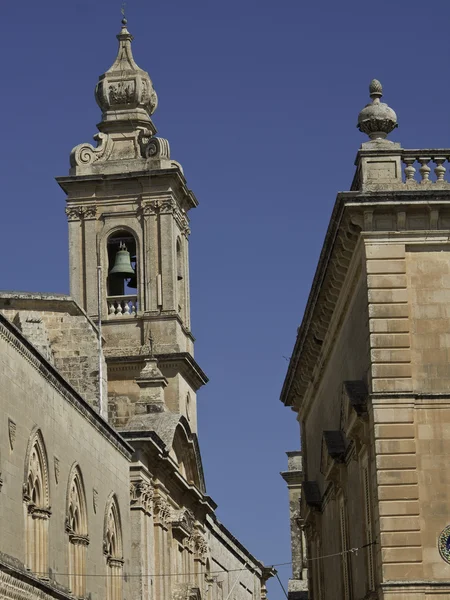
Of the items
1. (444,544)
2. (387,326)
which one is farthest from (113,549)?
(444,544)

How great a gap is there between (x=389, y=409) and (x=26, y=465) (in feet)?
17.5

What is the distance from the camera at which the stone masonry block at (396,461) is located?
1004 inches

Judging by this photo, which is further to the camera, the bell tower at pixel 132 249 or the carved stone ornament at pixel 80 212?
the carved stone ornament at pixel 80 212

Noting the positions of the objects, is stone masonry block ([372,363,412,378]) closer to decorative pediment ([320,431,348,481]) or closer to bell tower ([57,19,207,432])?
decorative pediment ([320,431,348,481])

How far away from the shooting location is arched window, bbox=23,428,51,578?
86.8ft

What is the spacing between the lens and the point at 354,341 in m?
28.4

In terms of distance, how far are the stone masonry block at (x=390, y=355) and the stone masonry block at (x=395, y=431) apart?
946 millimetres

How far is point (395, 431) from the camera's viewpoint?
25.6m

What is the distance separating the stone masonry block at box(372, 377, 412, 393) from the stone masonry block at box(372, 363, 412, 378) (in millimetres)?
74

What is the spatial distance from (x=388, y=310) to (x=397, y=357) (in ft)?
2.33

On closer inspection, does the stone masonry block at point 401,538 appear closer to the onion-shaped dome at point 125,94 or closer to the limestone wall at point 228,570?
the limestone wall at point 228,570

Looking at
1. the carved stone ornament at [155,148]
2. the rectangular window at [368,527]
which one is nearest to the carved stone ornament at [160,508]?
the carved stone ornament at [155,148]

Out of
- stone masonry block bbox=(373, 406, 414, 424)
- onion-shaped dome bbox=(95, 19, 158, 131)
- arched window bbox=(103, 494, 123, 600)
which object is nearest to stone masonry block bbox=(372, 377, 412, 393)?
stone masonry block bbox=(373, 406, 414, 424)

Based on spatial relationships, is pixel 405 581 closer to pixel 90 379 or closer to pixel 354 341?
pixel 354 341
